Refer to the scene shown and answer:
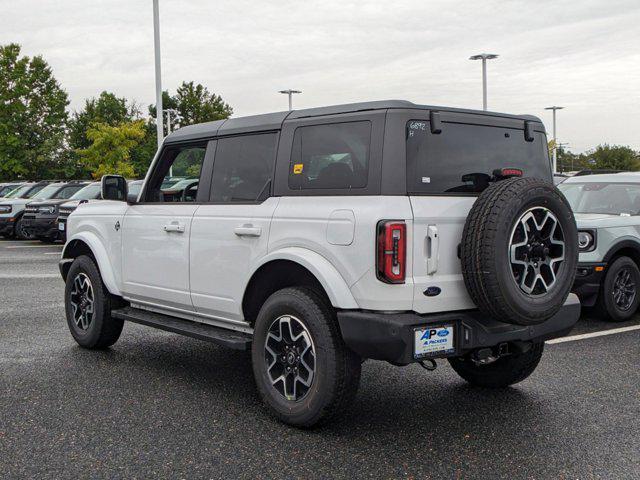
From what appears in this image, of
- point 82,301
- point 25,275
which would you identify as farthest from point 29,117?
point 82,301

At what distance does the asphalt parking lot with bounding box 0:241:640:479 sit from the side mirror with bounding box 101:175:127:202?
4.58ft

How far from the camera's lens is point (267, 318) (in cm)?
468

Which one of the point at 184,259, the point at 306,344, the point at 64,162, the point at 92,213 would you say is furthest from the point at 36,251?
the point at 64,162

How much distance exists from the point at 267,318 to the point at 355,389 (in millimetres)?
729

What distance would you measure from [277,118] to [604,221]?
4.61m

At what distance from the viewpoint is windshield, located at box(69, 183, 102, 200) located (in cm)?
2004

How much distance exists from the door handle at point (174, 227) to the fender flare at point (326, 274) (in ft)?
4.06

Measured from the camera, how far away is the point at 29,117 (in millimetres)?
50281

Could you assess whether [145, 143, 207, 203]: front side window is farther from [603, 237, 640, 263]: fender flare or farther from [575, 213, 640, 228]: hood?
[603, 237, 640, 263]: fender flare

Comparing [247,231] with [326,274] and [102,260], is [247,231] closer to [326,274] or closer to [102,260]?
[326,274]

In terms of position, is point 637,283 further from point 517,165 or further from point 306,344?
point 306,344

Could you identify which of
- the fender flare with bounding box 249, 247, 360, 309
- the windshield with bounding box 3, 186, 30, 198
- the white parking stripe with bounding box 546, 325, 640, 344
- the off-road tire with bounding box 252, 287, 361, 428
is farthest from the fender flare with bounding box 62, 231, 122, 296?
the windshield with bounding box 3, 186, 30, 198

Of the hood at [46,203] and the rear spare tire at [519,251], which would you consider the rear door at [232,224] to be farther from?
the hood at [46,203]

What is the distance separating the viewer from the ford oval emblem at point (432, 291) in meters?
4.18
